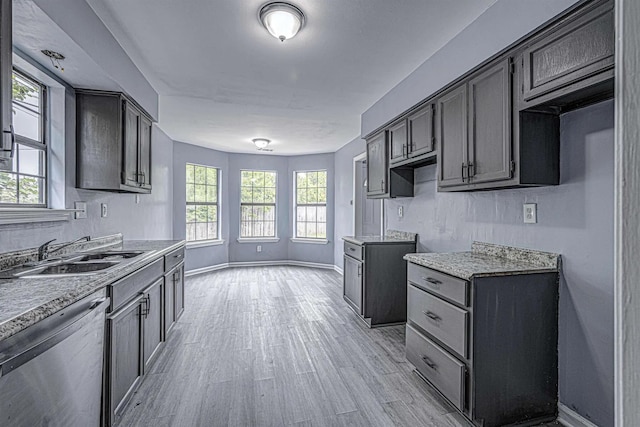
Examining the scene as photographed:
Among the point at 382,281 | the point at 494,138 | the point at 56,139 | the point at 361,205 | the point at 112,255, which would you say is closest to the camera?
the point at 494,138

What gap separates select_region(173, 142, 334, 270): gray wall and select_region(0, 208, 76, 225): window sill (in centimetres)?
397

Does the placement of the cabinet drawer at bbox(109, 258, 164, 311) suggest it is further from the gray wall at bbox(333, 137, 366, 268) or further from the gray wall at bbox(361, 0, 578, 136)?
the gray wall at bbox(333, 137, 366, 268)

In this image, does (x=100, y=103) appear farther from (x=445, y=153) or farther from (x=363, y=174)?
(x=363, y=174)

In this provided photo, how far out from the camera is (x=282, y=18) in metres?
2.14

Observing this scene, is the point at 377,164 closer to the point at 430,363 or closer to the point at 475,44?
the point at 475,44

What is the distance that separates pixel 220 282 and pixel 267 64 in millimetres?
3868

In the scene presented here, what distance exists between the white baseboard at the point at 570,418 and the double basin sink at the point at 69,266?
2.80 meters

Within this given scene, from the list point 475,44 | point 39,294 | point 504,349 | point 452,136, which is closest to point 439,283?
point 504,349

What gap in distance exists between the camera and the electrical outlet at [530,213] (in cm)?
211

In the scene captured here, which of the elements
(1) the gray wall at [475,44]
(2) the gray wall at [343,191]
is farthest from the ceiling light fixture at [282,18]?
(2) the gray wall at [343,191]

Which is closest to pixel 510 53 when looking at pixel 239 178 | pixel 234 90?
pixel 234 90

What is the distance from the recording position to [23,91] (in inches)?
88.0

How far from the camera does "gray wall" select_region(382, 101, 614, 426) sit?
5.66 feet

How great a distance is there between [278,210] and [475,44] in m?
5.53
